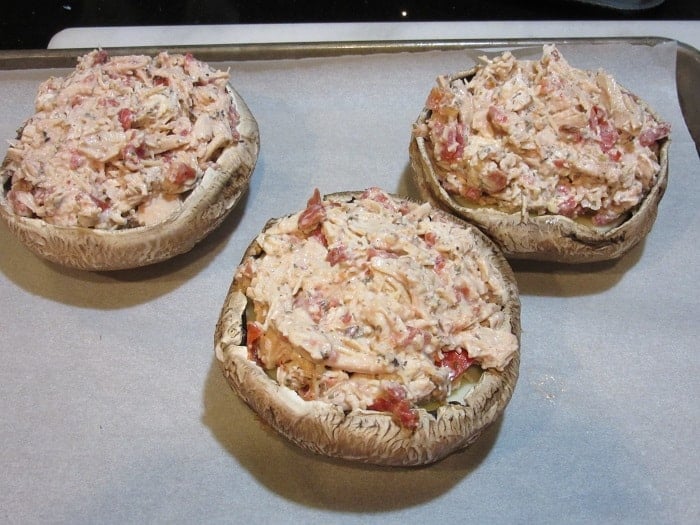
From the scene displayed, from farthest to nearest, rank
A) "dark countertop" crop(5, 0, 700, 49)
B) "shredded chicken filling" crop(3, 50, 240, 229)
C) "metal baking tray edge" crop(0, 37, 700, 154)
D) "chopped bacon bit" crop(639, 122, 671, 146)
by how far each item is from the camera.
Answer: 1. "dark countertop" crop(5, 0, 700, 49)
2. "metal baking tray edge" crop(0, 37, 700, 154)
3. "chopped bacon bit" crop(639, 122, 671, 146)
4. "shredded chicken filling" crop(3, 50, 240, 229)

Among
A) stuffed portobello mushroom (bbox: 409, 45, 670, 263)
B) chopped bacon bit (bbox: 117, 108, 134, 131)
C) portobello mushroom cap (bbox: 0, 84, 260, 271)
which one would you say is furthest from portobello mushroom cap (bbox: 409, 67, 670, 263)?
chopped bacon bit (bbox: 117, 108, 134, 131)

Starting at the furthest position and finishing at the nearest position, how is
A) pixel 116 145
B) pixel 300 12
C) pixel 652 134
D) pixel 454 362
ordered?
1. pixel 300 12
2. pixel 652 134
3. pixel 116 145
4. pixel 454 362

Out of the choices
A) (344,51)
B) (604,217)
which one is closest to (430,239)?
(604,217)

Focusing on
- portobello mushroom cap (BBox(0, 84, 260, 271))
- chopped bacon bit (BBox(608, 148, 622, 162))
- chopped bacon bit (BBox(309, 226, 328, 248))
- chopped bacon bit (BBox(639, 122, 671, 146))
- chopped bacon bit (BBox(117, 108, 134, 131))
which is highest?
chopped bacon bit (BBox(117, 108, 134, 131))

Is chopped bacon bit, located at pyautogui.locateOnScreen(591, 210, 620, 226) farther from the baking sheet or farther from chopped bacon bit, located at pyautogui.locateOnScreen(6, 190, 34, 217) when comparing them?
chopped bacon bit, located at pyautogui.locateOnScreen(6, 190, 34, 217)

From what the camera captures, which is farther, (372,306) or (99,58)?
(99,58)

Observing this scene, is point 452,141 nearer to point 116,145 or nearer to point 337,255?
point 337,255

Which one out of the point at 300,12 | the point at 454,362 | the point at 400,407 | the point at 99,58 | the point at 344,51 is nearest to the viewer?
the point at 400,407

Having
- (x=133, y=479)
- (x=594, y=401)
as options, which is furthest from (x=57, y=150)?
(x=594, y=401)
